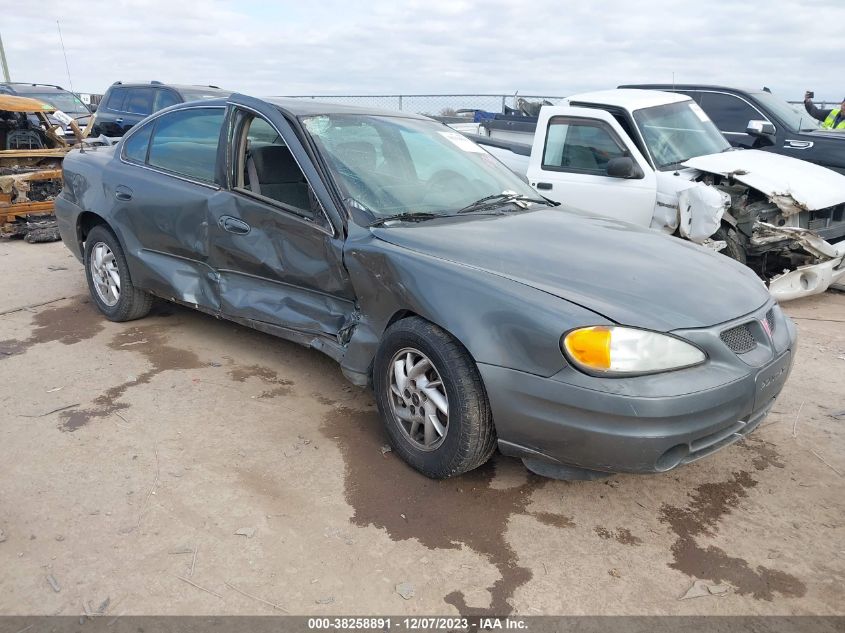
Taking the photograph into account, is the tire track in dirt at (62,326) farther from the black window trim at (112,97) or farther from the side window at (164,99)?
the black window trim at (112,97)

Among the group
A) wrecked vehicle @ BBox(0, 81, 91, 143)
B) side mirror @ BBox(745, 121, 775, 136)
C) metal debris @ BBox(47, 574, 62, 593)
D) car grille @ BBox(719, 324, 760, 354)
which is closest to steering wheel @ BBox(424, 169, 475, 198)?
car grille @ BBox(719, 324, 760, 354)

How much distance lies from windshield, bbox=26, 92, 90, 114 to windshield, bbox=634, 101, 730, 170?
12.8 metres

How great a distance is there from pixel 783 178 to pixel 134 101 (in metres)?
10.3

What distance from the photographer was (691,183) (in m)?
6.27

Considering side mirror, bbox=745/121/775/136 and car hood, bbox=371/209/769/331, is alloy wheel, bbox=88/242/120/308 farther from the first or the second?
side mirror, bbox=745/121/775/136

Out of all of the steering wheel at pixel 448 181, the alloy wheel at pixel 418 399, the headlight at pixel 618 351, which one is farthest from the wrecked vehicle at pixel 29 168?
the headlight at pixel 618 351

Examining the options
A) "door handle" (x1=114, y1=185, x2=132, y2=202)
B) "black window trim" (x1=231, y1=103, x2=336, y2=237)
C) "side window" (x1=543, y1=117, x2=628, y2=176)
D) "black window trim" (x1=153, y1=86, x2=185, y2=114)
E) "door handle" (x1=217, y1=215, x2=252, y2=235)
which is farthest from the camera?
"black window trim" (x1=153, y1=86, x2=185, y2=114)

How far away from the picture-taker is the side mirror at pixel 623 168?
637cm

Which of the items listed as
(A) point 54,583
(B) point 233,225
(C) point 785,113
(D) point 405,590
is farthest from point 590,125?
(A) point 54,583

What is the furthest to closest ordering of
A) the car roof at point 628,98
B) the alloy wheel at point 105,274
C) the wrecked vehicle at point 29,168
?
the wrecked vehicle at point 29,168 → the car roof at point 628,98 → the alloy wheel at point 105,274

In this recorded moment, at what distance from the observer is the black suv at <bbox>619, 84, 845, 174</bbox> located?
7844 mm

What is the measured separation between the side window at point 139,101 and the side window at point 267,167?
8.58 metres

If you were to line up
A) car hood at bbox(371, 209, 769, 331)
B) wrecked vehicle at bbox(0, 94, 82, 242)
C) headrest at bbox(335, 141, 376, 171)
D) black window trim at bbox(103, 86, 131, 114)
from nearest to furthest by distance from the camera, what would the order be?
car hood at bbox(371, 209, 769, 331) < headrest at bbox(335, 141, 376, 171) < wrecked vehicle at bbox(0, 94, 82, 242) < black window trim at bbox(103, 86, 131, 114)

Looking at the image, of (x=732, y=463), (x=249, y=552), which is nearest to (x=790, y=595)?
(x=732, y=463)
